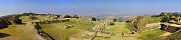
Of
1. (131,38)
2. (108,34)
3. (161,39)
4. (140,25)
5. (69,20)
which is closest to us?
(161,39)

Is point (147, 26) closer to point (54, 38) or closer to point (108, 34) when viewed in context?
point (108, 34)

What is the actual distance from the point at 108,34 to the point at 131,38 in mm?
5122

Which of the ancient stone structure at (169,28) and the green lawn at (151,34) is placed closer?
the green lawn at (151,34)

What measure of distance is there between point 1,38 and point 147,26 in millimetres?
24061

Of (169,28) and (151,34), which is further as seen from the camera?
(169,28)

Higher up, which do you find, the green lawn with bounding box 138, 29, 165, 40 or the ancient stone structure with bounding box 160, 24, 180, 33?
the ancient stone structure with bounding box 160, 24, 180, 33

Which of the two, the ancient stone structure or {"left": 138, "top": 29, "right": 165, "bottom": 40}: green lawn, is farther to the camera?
the ancient stone structure

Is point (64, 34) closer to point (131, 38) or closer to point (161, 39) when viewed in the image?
point (131, 38)

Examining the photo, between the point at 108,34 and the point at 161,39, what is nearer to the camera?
the point at 161,39

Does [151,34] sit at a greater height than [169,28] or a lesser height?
lesser

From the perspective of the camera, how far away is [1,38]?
41.8 meters

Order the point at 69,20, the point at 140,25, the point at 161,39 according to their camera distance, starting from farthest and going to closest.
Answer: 1. the point at 69,20
2. the point at 140,25
3. the point at 161,39

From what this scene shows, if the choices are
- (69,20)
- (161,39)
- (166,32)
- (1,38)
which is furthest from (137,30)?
(69,20)

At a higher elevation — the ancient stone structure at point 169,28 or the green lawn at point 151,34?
the ancient stone structure at point 169,28
